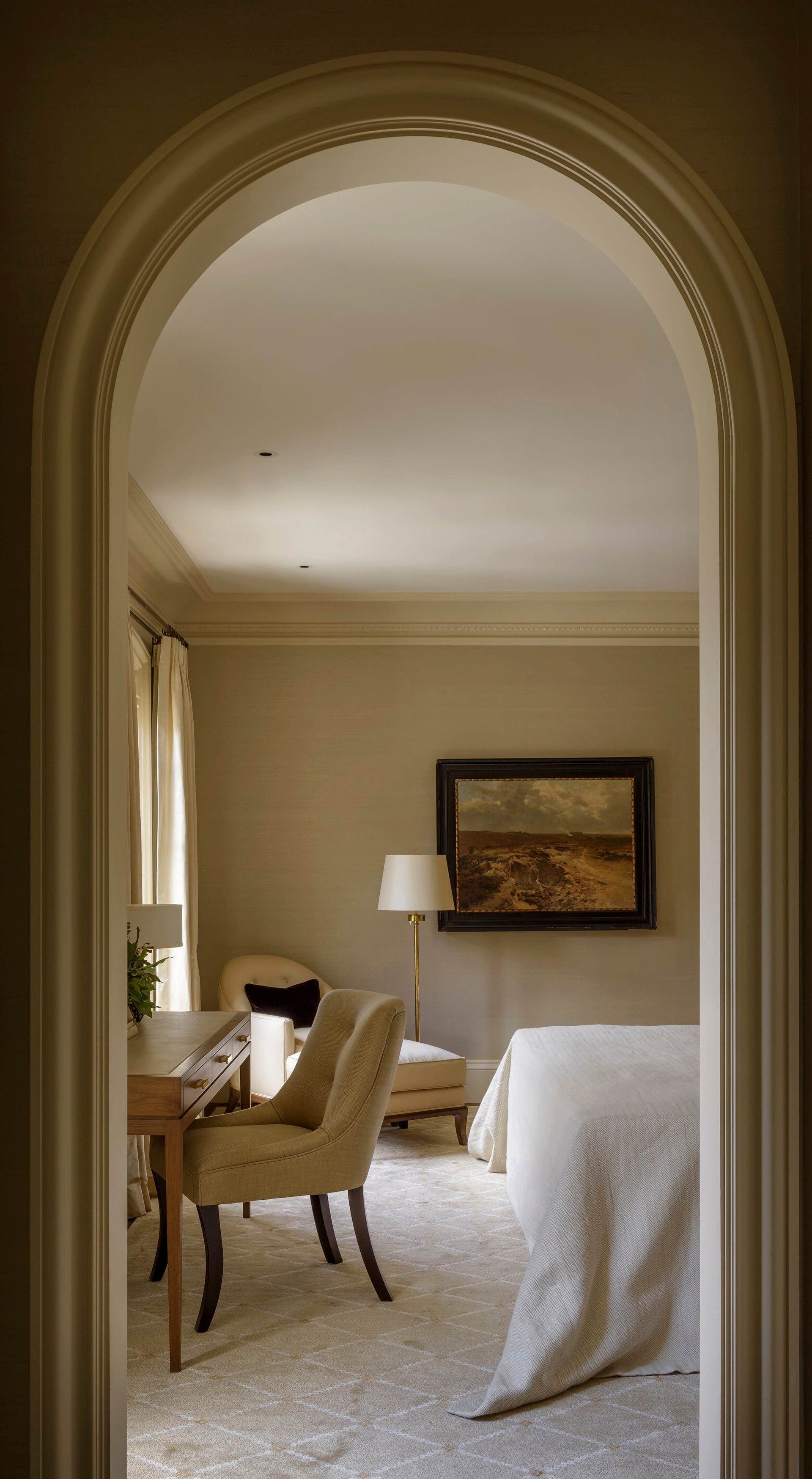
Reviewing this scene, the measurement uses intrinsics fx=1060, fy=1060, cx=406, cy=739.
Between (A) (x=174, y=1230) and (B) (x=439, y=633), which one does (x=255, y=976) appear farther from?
(A) (x=174, y=1230)

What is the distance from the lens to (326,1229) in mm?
3717

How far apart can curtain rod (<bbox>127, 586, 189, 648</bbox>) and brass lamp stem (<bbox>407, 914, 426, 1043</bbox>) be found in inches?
80.1

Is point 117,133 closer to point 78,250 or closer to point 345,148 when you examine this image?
point 78,250

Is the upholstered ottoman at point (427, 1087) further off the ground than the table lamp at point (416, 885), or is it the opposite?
the table lamp at point (416, 885)

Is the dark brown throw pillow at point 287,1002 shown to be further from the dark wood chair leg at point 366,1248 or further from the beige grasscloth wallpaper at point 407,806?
the dark wood chair leg at point 366,1248

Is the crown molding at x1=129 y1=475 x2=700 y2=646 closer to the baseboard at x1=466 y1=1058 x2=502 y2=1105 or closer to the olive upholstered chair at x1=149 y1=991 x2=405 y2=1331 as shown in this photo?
the baseboard at x1=466 y1=1058 x2=502 y2=1105

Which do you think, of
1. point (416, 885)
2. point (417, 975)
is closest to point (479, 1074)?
point (417, 975)

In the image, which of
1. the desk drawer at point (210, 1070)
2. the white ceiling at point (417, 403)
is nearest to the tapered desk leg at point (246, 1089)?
the desk drawer at point (210, 1070)

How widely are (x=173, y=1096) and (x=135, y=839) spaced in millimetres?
2070

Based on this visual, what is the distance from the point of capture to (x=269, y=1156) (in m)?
3.21

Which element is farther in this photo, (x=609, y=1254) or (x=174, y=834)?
(x=174, y=834)

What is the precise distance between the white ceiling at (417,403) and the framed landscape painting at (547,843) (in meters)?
1.34

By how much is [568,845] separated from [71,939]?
5301mm

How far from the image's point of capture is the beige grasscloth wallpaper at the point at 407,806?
6289mm
